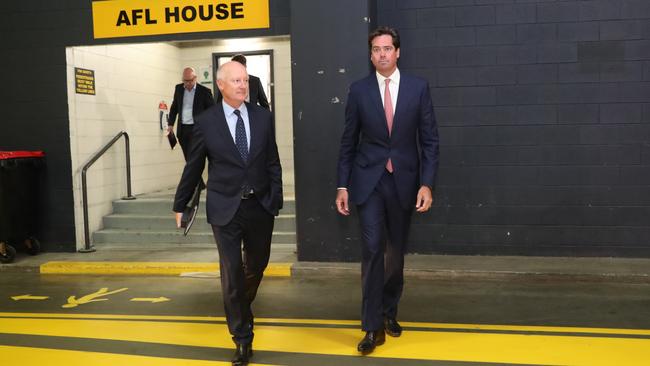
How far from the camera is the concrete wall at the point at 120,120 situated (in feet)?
25.5

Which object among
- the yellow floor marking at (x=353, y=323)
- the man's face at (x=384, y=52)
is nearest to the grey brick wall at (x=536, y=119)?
the yellow floor marking at (x=353, y=323)

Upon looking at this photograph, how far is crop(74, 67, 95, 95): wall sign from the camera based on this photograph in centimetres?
771

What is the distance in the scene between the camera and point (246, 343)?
4.00 m

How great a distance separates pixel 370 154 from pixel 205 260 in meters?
3.41

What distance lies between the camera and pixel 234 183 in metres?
3.91

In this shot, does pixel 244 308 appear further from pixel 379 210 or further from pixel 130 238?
pixel 130 238

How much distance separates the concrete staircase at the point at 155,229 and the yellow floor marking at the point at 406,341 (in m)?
2.76

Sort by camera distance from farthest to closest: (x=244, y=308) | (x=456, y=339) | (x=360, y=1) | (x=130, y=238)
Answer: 1. (x=130, y=238)
2. (x=360, y=1)
3. (x=456, y=339)
4. (x=244, y=308)

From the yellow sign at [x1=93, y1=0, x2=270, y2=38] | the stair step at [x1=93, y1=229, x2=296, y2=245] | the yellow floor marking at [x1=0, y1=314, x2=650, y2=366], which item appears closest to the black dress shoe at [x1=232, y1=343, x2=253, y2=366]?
the yellow floor marking at [x1=0, y1=314, x2=650, y2=366]

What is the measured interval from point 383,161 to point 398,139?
0.16 m

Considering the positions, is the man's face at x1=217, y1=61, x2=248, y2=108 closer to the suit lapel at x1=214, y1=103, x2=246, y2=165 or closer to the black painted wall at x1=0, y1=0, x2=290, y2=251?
the suit lapel at x1=214, y1=103, x2=246, y2=165

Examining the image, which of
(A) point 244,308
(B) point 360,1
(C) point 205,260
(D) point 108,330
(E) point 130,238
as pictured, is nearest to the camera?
(A) point 244,308

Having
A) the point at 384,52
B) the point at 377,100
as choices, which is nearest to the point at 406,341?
the point at 377,100

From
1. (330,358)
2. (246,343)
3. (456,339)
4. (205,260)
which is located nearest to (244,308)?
(246,343)
